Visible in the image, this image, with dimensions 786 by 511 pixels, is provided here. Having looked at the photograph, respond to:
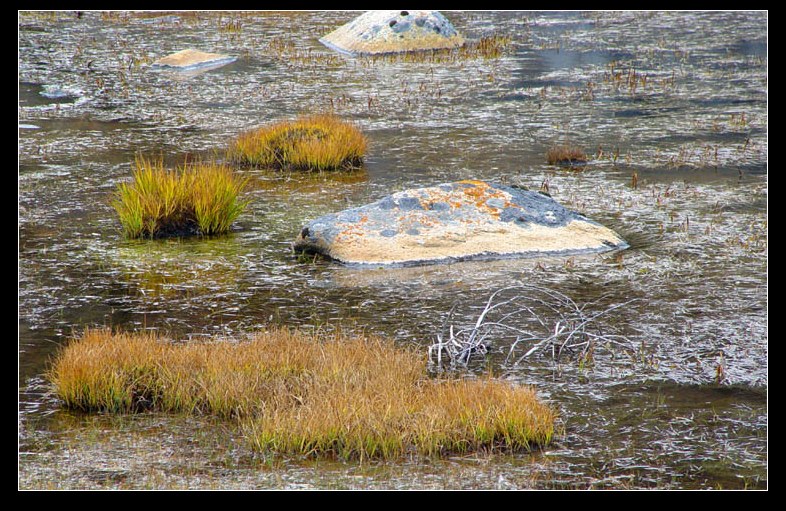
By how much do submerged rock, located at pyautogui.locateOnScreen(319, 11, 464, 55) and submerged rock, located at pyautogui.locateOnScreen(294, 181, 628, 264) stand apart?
1677 cm

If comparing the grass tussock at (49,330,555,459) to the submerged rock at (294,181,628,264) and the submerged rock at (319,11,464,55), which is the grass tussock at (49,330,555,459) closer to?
the submerged rock at (294,181,628,264)

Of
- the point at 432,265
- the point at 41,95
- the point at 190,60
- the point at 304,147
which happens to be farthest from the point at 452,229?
the point at 190,60

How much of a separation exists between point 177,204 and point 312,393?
547 centimetres

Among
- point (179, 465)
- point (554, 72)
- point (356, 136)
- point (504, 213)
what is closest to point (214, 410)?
point (179, 465)

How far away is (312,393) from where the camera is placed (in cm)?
621

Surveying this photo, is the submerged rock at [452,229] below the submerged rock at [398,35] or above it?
below

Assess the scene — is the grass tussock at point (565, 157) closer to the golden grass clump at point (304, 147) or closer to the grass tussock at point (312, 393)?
the golden grass clump at point (304, 147)

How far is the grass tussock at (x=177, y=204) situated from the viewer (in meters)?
11.0

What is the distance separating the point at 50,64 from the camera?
24.5 metres

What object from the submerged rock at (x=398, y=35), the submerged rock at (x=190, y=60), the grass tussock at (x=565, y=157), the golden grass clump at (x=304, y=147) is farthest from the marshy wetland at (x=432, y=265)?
the submerged rock at (x=398, y=35)

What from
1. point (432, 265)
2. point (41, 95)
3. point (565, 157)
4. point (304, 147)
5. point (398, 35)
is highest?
point (398, 35)

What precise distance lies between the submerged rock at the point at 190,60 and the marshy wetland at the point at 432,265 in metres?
0.59

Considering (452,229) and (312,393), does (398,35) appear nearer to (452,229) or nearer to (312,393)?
(452,229)

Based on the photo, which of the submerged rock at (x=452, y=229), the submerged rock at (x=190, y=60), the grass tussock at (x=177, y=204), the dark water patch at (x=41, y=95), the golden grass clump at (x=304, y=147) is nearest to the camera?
the submerged rock at (x=452, y=229)
